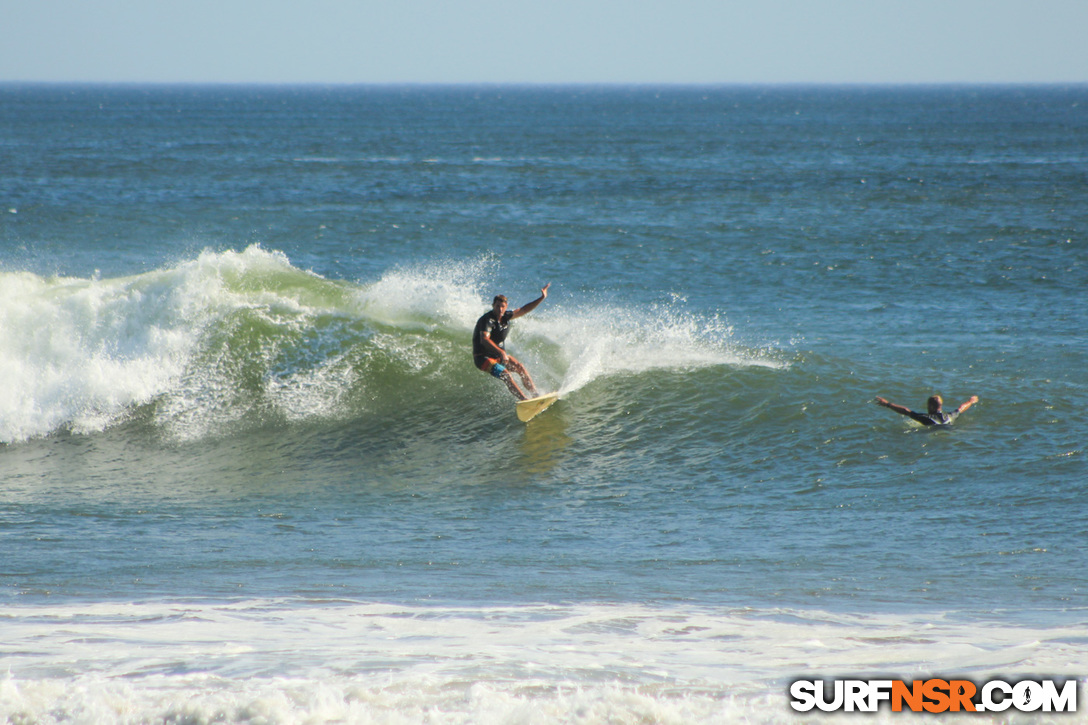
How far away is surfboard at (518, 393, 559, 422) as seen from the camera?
44.2 feet

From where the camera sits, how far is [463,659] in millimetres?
6309

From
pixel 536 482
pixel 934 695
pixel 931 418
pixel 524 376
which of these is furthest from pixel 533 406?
pixel 934 695

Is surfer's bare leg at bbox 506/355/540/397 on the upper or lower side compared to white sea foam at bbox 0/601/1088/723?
upper

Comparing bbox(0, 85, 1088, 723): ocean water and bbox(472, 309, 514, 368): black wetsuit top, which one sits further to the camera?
bbox(472, 309, 514, 368): black wetsuit top

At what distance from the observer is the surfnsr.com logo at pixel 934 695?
5.45m

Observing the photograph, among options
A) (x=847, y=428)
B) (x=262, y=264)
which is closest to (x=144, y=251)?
(x=262, y=264)

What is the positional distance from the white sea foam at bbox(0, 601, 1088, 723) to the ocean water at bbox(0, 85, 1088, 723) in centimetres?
3

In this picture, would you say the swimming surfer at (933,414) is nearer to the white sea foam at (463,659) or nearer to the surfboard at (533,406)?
the surfboard at (533,406)

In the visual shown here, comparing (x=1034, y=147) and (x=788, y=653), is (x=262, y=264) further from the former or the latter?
(x=1034, y=147)

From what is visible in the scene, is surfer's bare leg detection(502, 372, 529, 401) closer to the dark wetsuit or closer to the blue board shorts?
the blue board shorts

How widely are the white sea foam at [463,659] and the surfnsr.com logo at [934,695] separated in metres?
0.17

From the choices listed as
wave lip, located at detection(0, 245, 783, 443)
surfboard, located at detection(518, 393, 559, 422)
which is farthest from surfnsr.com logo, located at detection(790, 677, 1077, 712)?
wave lip, located at detection(0, 245, 783, 443)

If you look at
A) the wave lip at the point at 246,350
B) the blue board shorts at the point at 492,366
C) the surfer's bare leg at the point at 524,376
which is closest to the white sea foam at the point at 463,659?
the blue board shorts at the point at 492,366

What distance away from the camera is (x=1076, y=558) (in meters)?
8.73
